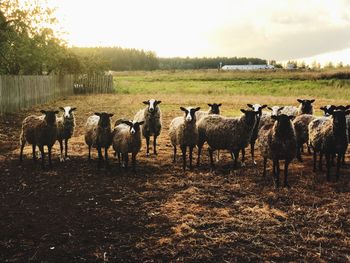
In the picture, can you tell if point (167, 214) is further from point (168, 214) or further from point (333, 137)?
point (333, 137)

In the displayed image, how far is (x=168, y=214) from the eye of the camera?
8.13m

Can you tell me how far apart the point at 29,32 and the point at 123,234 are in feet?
68.9

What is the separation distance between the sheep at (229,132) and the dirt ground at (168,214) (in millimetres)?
684

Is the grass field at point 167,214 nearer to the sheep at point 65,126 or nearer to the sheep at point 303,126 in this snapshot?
the sheep at point 65,126

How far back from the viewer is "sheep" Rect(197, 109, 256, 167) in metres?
11.6

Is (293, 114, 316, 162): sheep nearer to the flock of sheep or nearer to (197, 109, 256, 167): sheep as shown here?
the flock of sheep

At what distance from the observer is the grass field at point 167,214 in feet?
21.2

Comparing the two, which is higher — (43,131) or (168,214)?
(43,131)

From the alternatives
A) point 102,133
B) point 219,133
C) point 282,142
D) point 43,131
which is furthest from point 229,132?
point 43,131

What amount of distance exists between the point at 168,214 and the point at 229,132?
4.24 m

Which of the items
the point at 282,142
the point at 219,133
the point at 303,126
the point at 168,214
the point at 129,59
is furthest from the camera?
the point at 129,59

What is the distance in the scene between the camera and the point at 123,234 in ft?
23.5

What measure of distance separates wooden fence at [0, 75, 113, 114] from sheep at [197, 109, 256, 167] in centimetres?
1428

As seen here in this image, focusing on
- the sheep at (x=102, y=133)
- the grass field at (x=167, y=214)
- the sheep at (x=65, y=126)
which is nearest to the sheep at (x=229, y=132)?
the grass field at (x=167, y=214)
